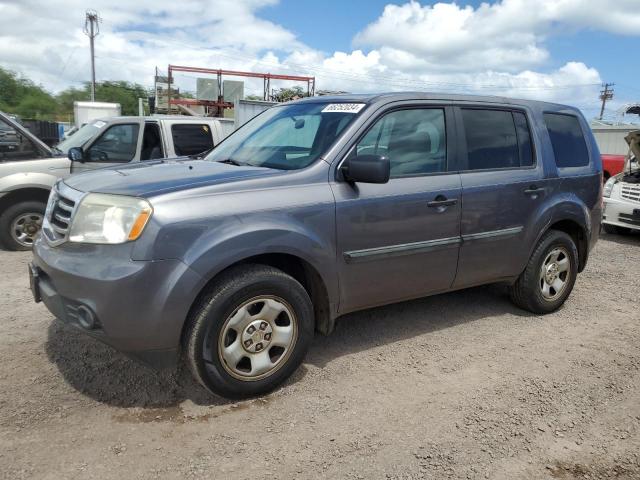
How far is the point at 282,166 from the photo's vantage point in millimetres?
3527

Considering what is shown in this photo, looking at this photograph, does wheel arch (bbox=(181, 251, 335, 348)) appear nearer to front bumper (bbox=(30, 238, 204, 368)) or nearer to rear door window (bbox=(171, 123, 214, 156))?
front bumper (bbox=(30, 238, 204, 368))

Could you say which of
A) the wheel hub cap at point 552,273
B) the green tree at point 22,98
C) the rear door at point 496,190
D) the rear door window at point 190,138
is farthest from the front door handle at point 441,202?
the green tree at point 22,98

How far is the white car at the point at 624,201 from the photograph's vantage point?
29.0ft

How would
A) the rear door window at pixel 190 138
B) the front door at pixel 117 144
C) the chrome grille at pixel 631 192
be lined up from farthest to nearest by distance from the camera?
the chrome grille at pixel 631 192
the rear door window at pixel 190 138
the front door at pixel 117 144

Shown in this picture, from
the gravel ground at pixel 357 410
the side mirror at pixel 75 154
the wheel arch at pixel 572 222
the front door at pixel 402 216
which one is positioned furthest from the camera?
the side mirror at pixel 75 154

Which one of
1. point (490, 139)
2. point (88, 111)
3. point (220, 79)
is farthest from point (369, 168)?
point (220, 79)

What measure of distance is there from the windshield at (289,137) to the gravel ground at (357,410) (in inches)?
57.1

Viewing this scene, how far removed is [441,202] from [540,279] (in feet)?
5.20

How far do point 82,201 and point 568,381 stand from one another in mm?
3312

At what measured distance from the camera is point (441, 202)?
385 cm

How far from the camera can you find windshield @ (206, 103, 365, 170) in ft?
11.7

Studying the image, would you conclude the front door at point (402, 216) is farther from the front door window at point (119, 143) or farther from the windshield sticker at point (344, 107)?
the front door window at point (119, 143)

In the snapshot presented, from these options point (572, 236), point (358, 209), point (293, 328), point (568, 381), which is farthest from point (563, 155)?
point (293, 328)

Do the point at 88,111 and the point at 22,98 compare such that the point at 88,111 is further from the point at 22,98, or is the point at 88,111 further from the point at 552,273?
the point at 22,98
